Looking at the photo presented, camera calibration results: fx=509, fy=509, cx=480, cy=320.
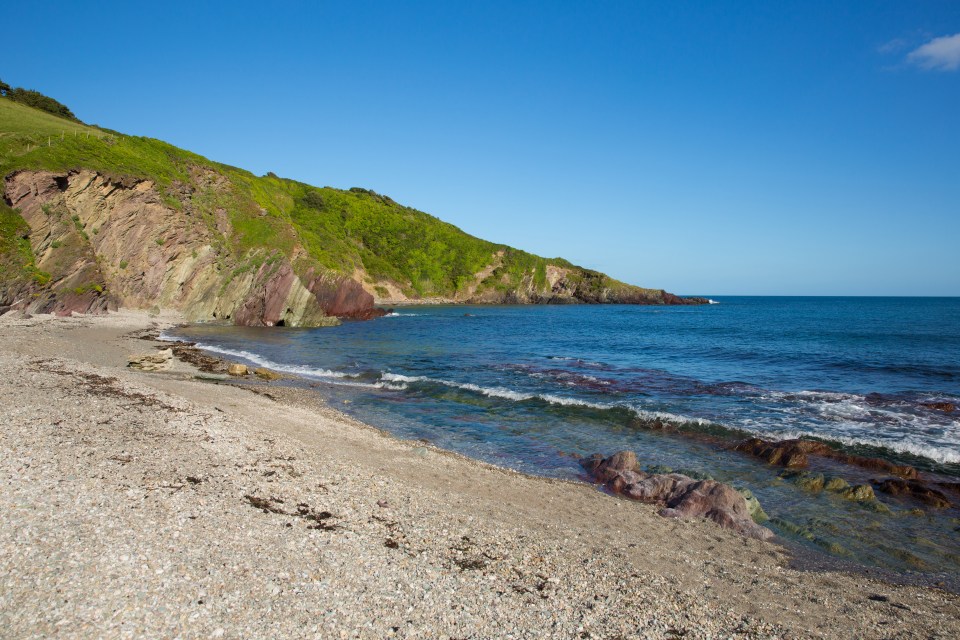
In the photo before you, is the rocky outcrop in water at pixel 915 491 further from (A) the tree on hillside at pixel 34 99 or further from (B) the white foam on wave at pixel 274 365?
(A) the tree on hillside at pixel 34 99

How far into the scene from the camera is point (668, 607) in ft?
20.6

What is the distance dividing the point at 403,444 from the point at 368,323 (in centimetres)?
4268

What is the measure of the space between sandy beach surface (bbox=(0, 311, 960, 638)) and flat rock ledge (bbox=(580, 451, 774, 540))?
1.36 ft

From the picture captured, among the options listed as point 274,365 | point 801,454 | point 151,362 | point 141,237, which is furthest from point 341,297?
point 801,454

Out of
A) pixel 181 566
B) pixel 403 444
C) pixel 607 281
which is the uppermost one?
pixel 607 281

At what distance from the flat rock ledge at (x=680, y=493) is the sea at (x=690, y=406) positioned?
2.20ft

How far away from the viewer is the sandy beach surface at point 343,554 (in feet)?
17.1

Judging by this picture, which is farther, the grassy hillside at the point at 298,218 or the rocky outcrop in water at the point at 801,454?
the grassy hillside at the point at 298,218

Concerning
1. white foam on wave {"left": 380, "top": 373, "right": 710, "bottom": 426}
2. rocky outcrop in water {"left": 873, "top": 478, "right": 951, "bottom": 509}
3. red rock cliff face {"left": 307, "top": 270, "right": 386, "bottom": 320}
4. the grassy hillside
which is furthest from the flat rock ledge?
red rock cliff face {"left": 307, "top": 270, "right": 386, "bottom": 320}

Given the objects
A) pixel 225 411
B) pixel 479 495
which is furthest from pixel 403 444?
pixel 225 411

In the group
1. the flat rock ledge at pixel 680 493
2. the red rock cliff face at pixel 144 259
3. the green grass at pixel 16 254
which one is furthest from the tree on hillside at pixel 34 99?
the flat rock ledge at pixel 680 493

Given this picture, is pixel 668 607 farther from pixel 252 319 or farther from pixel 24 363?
pixel 252 319

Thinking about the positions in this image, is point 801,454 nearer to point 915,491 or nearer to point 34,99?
point 915,491

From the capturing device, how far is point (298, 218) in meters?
93.5
